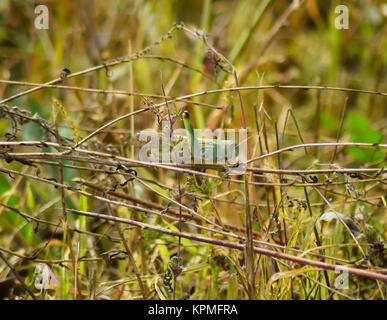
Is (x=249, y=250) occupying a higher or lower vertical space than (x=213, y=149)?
lower

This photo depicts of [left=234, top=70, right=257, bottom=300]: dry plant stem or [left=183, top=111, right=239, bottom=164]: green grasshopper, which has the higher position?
[left=183, top=111, right=239, bottom=164]: green grasshopper

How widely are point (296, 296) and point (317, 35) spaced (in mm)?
1861

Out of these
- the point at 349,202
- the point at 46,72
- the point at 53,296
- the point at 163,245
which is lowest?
the point at 53,296

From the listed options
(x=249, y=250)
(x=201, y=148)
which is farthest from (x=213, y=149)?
(x=249, y=250)

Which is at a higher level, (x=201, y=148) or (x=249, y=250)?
(x=201, y=148)

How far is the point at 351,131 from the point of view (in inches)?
58.9

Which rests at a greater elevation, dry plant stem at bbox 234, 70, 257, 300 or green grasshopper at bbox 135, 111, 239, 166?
green grasshopper at bbox 135, 111, 239, 166

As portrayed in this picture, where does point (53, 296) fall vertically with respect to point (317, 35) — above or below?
below

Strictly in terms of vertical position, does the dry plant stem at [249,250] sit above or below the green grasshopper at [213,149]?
below

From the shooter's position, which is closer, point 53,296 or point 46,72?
point 53,296

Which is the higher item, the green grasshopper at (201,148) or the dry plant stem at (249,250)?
the green grasshopper at (201,148)

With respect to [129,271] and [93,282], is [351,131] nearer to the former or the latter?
[129,271]

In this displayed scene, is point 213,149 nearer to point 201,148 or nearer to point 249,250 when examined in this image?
point 201,148

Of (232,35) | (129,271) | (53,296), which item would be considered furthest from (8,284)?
(232,35)
